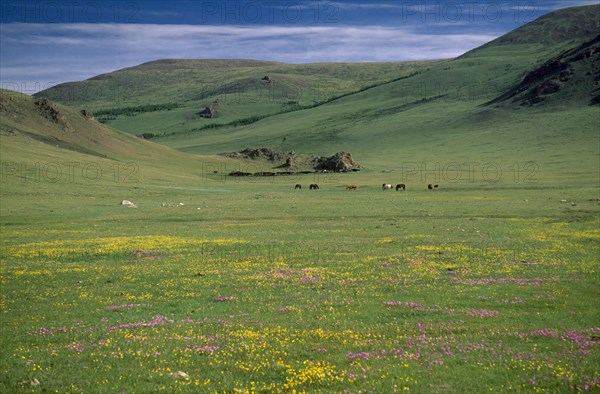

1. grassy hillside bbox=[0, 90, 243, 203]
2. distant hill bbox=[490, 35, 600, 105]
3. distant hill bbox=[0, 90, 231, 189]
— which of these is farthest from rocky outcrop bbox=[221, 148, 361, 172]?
distant hill bbox=[490, 35, 600, 105]

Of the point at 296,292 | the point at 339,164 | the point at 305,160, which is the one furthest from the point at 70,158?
the point at 296,292

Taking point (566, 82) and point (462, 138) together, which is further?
point (566, 82)

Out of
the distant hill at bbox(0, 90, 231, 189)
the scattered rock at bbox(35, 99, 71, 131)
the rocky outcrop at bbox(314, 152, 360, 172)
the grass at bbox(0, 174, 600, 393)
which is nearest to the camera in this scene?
the grass at bbox(0, 174, 600, 393)

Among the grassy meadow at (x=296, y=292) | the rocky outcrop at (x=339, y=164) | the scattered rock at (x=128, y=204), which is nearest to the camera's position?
the grassy meadow at (x=296, y=292)

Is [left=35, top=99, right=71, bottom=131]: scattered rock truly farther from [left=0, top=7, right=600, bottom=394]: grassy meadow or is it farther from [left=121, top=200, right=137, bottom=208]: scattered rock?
[left=121, top=200, right=137, bottom=208]: scattered rock

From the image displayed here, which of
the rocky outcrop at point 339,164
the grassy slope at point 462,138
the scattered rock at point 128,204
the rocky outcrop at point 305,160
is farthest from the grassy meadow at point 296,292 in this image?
the grassy slope at point 462,138

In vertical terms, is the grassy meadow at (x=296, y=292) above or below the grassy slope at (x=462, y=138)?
below

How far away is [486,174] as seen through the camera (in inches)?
3637

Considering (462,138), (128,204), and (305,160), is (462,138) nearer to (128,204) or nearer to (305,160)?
(305,160)

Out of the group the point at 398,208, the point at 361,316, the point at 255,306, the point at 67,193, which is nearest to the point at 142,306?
the point at 255,306

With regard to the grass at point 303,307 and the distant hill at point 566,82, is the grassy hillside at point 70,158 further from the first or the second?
the distant hill at point 566,82

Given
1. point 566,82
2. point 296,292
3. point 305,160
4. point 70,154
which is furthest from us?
point 566,82

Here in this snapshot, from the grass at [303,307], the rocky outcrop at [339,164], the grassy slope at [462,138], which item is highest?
the grassy slope at [462,138]

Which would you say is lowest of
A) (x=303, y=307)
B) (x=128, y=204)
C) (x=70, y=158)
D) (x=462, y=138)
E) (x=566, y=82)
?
(x=303, y=307)
